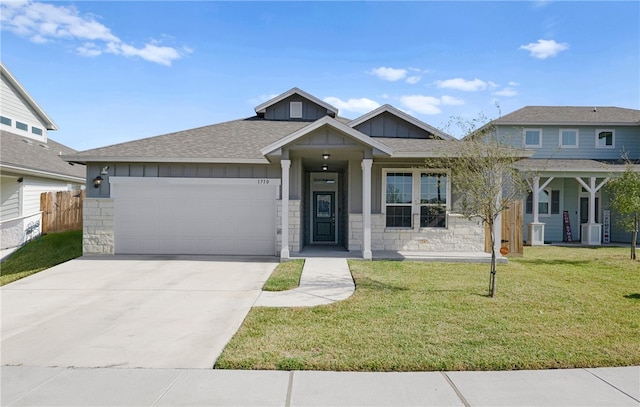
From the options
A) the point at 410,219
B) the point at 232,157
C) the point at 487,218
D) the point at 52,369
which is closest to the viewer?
the point at 52,369

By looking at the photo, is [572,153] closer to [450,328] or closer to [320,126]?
[320,126]

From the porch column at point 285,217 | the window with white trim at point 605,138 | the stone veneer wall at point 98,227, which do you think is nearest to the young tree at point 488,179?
the porch column at point 285,217

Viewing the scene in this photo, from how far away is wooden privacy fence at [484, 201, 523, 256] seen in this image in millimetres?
11055

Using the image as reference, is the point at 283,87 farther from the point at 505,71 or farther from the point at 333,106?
the point at 505,71

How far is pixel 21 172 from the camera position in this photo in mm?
12797

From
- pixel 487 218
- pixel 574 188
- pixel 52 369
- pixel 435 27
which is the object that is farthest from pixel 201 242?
pixel 574 188

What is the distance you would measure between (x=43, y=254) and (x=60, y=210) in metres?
3.59

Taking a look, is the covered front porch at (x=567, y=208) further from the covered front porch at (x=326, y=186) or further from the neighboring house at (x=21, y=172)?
the neighboring house at (x=21, y=172)

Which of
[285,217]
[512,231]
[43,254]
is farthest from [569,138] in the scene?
[43,254]

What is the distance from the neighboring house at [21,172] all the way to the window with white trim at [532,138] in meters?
19.2

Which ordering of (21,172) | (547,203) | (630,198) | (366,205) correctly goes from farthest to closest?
(547,203) < (21,172) < (630,198) < (366,205)

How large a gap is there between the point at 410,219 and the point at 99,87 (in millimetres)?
12139

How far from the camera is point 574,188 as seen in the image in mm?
16719

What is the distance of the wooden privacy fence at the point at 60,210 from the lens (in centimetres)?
1406
